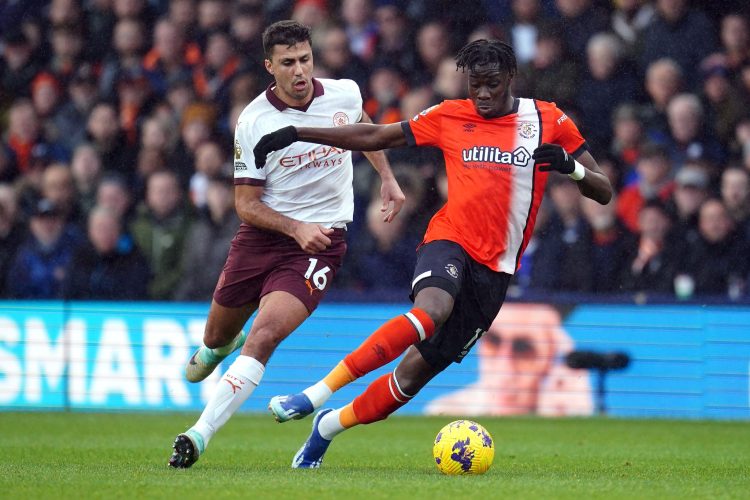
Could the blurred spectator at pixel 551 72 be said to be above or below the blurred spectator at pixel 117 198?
above

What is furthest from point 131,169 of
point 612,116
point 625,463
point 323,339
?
point 625,463

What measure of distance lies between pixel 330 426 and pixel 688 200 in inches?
214

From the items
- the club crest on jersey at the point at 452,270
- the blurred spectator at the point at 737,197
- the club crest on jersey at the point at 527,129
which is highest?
the club crest on jersey at the point at 527,129

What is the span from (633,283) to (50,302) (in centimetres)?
574

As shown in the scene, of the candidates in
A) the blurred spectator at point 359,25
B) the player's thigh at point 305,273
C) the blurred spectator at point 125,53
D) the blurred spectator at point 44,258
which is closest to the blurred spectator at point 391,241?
the blurred spectator at point 359,25

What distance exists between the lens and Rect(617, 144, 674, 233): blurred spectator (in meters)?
11.6

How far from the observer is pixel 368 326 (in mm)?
12281

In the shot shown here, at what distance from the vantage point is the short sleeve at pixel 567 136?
711 centimetres

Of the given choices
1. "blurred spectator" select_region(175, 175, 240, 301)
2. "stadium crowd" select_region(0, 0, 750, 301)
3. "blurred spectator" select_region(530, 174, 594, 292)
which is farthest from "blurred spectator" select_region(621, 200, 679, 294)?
"blurred spectator" select_region(175, 175, 240, 301)

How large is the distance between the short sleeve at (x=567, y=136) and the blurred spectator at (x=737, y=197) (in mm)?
Result: 4609

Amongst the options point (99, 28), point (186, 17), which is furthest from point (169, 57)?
point (99, 28)

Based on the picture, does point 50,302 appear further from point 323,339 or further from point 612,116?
point 612,116

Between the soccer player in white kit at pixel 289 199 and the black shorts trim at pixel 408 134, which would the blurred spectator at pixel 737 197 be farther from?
the black shorts trim at pixel 408 134

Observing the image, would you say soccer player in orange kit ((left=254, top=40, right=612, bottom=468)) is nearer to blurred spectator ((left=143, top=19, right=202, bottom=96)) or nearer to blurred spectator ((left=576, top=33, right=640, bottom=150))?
blurred spectator ((left=576, top=33, right=640, bottom=150))
